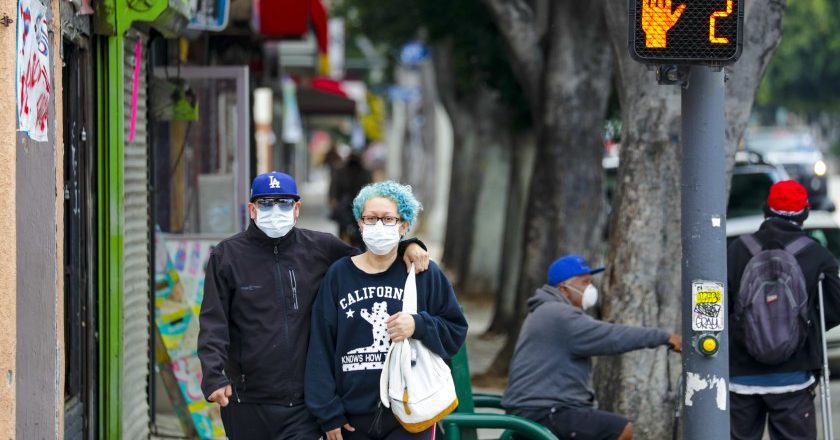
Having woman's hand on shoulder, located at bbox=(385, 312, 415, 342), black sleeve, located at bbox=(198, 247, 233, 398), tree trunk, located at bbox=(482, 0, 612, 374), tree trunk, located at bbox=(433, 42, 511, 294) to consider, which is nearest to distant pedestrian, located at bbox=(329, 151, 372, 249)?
tree trunk, located at bbox=(433, 42, 511, 294)

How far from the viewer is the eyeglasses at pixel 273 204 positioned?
581 cm

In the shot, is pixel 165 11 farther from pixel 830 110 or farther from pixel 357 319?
pixel 830 110

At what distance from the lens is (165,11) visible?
24.8 ft

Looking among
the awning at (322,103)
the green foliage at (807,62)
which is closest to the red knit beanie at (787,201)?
the awning at (322,103)

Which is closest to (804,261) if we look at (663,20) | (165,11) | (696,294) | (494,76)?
(696,294)

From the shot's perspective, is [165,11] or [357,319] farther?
[165,11]

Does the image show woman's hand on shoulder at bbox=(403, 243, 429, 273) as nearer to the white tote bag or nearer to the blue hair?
the white tote bag

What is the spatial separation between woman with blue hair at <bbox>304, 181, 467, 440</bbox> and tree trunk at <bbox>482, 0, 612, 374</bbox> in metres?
7.00

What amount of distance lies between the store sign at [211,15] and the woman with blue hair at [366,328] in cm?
418

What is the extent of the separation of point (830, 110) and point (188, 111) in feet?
180

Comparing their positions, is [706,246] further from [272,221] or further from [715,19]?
[272,221]

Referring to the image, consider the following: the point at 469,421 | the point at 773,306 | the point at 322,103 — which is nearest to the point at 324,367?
the point at 469,421

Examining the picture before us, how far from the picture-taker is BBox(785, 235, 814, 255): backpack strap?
7277 millimetres

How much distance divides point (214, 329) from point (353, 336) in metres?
0.55
